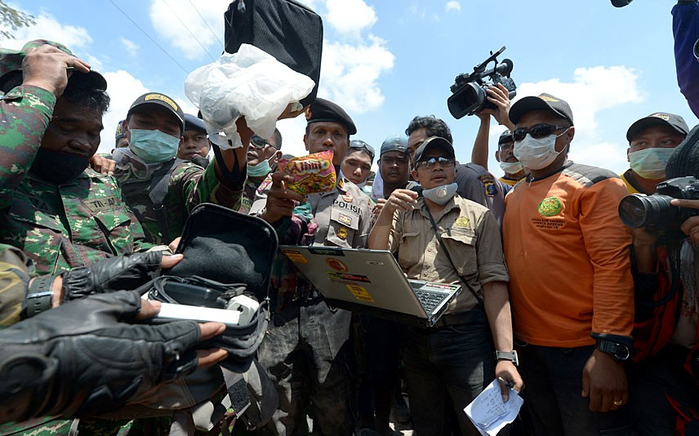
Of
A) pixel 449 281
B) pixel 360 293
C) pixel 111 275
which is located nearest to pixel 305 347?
pixel 360 293

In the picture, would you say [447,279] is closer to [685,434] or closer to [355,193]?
[355,193]

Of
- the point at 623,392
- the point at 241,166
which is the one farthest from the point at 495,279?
the point at 241,166

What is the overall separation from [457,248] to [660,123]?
1.83 meters

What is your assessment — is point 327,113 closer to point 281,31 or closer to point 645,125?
point 281,31

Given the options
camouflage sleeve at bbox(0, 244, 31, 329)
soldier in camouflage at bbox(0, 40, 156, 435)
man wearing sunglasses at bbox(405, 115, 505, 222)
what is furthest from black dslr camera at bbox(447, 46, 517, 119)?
camouflage sleeve at bbox(0, 244, 31, 329)

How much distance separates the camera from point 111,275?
122 centimetres

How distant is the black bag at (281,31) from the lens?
5.36 ft

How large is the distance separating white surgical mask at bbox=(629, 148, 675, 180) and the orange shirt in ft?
1.95

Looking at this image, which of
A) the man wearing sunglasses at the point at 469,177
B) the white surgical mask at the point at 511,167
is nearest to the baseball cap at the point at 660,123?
the man wearing sunglasses at the point at 469,177

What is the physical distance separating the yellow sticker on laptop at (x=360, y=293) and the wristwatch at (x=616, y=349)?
1.33m

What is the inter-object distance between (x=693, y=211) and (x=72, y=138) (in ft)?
10.2

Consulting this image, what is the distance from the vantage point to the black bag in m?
1.63

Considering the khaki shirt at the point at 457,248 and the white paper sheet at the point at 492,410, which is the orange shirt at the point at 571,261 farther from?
the white paper sheet at the point at 492,410

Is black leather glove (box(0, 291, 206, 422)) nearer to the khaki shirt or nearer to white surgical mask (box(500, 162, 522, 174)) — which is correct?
the khaki shirt
